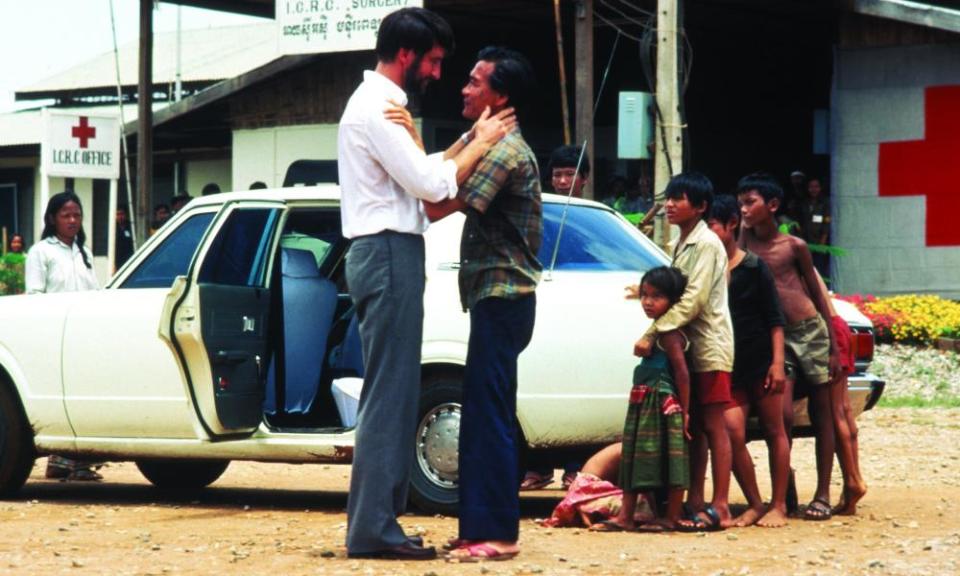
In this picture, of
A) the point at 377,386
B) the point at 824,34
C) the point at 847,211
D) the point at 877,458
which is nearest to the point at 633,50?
the point at 824,34

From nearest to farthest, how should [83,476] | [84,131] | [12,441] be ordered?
[12,441] → [83,476] → [84,131]

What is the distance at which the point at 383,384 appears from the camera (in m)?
7.25

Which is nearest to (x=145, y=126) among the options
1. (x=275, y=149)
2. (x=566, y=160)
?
(x=275, y=149)

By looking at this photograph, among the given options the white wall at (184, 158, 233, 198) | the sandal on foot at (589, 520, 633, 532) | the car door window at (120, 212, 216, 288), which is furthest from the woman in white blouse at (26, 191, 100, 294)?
the white wall at (184, 158, 233, 198)

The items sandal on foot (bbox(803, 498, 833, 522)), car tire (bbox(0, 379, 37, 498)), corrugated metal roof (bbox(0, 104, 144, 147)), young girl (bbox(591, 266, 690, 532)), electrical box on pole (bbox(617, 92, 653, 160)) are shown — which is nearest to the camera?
young girl (bbox(591, 266, 690, 532))

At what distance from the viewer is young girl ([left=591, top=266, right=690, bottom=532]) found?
859cm

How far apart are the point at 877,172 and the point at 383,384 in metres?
15.6

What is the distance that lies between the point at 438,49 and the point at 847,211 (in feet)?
50.7

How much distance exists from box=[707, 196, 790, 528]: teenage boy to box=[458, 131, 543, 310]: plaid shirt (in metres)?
1.97

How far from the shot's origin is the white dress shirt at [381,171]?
23.3ft

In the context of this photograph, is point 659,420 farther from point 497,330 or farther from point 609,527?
point 497,330

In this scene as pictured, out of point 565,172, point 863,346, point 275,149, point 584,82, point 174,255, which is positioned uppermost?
point 584,82

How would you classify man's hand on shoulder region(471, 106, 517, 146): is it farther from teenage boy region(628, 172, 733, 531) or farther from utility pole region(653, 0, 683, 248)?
utility pole region(653, 0, 683, 248)

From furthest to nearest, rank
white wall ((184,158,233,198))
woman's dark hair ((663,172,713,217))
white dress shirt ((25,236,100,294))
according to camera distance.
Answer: white wall ((184,158,233,198))
white dress shirt ((25,236,100,294))
woman's dark hair ((663,172,713,217))
